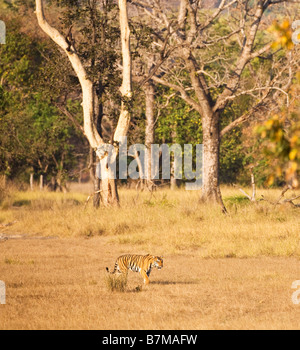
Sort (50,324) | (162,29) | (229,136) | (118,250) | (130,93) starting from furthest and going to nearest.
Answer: (229,136)
(162,29)
(130,93)
(118,250)
(50,324)

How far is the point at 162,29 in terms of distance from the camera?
24219 millimetres

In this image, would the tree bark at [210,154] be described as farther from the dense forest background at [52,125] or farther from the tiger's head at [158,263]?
the tiger's head at [158,263]

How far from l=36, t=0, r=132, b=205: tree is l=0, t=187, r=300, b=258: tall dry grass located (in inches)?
40.8

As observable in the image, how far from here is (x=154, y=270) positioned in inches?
495

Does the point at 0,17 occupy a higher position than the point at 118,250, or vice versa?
the point at 0,17

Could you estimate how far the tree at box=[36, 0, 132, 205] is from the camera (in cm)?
2144

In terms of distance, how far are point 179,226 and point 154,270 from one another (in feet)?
18.1

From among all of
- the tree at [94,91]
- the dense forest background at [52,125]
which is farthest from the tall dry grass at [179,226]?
the dense forest background at [52,125]

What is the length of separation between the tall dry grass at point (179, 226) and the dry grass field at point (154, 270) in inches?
1.2

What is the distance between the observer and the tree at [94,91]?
21.4 meters

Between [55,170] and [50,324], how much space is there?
1121 inches

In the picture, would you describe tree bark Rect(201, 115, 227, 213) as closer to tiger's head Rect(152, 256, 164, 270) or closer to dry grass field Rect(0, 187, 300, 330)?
dry grass field Rect(0, 187, 300, 330)
